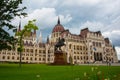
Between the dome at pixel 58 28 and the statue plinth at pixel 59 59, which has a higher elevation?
the dome at pixel 58 28

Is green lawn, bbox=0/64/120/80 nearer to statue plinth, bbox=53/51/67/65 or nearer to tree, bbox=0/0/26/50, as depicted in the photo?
tree, bbox=0/0/26/50

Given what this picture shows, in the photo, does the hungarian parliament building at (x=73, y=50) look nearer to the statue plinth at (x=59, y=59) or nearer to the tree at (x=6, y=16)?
the statue plinth at (x=59, y=59)

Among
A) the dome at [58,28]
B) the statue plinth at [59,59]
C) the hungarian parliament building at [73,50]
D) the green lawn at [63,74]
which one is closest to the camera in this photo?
the green lawn at [63,74]

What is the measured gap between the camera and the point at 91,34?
109 meters

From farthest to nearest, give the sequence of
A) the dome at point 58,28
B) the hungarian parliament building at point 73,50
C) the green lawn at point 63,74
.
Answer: the dome at point 58,28
the hungarian parliament building at point 73,50
the green lawn at point 63,74

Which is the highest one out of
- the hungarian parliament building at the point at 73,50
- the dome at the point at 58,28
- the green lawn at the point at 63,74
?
the dome at the point at 58,28

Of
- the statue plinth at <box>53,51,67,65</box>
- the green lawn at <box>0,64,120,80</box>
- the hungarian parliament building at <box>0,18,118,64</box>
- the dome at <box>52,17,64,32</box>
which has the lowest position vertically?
the green lawn at <box>0,64,120,80</box>

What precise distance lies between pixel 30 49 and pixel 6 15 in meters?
78.0

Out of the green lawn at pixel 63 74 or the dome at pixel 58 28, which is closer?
the green lawn at pixel 63 74

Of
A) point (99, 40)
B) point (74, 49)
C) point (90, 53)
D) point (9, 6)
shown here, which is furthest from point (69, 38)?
point (9, 6)

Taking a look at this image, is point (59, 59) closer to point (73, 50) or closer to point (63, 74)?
point (63, 74)

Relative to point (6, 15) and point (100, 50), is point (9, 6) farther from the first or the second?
point (100, 50)

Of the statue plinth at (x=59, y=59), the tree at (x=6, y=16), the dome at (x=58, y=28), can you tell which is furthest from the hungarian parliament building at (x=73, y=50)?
the tree at (x=6, y=16)

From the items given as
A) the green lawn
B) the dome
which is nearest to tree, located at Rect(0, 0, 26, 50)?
the green lawn
